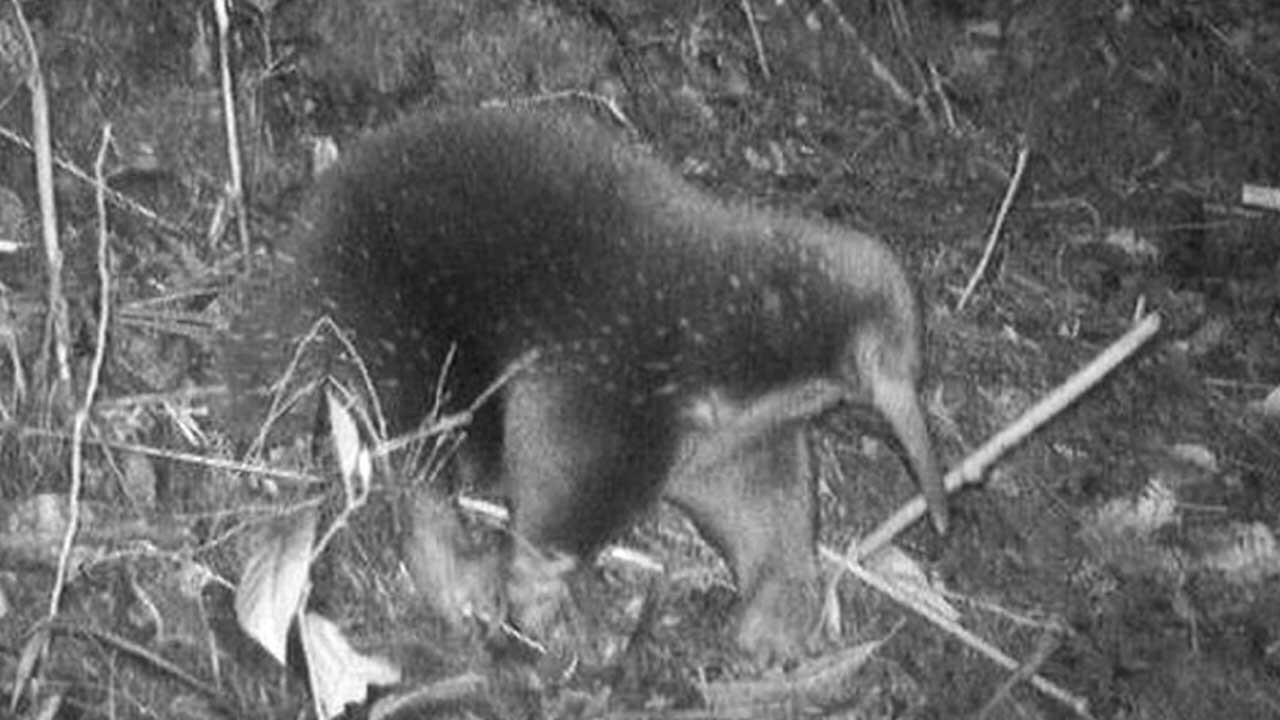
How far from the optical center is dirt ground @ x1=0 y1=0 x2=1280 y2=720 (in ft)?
12.1

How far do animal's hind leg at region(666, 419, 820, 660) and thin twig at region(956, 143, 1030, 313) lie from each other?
1.73ft

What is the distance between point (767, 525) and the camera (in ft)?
12.8

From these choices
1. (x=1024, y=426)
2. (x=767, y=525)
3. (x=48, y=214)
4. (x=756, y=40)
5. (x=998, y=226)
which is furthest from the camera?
(x=756, y=40)

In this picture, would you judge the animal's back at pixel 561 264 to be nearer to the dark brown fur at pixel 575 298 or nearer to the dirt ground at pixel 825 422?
the dark brown fur at pixel 575 298

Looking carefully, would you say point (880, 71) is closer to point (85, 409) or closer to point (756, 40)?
point (756, 40)

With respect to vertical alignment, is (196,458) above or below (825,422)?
above

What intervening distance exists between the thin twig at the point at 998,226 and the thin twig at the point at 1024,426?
0.23m

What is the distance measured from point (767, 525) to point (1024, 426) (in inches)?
19.9

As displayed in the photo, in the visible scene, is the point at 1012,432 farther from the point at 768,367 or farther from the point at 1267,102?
the point at 1267,102

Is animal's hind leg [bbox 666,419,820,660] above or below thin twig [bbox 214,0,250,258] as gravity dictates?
below

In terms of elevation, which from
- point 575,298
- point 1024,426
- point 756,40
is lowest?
point 1024,426

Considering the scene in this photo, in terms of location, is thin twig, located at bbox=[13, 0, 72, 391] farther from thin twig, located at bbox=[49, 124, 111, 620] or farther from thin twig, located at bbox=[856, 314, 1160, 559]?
thin twig, located at bbox=[856, 314, 1160, 559]

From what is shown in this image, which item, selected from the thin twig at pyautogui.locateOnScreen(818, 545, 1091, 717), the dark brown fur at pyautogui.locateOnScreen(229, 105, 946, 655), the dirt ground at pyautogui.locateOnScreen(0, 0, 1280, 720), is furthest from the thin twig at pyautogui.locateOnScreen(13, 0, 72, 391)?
the thin twig at pyautogui.locateOnScreen(818, 545, 1091, 717)

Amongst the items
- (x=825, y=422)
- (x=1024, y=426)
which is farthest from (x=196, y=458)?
(x=1024, y=426)
